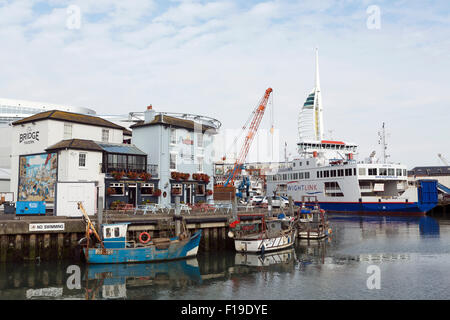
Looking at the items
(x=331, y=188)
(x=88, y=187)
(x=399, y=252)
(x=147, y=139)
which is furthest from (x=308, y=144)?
(x=88, y=187)

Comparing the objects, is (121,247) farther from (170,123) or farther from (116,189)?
(170,123)

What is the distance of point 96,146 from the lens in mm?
40688

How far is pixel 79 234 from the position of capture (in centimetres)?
2800

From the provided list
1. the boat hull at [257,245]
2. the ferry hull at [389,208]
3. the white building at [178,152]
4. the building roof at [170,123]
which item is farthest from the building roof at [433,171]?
the boat hull at [257,245]

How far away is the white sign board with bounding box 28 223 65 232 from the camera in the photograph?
1043 inches

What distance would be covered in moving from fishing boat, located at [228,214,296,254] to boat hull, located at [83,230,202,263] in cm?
476

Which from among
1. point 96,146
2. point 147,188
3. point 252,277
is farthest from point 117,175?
point 252,277

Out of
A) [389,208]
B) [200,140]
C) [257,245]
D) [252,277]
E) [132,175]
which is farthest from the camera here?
[389,208]

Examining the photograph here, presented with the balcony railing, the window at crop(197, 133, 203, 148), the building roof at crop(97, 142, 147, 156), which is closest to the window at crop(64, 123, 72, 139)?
the building roof at crop(97, 142, 147, 156)

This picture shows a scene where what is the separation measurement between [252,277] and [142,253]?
8.03 meters

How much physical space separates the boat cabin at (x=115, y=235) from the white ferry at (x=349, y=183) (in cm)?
3513

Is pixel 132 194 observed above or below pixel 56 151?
below

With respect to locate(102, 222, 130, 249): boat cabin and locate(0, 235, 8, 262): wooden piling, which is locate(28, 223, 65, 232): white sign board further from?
locate(102, 222, 130, 249): boat cabin
